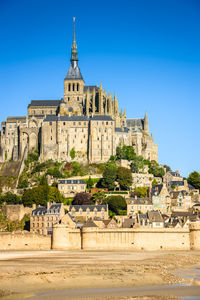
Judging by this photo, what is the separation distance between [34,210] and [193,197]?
29392 mm

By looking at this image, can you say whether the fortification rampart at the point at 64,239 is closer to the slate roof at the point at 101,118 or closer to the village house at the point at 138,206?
the village house at the point at 138,206

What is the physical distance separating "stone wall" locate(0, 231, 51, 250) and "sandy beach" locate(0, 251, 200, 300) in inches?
397

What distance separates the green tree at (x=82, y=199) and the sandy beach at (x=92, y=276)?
29057 mm

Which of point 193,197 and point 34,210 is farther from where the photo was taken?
Result: point 193,197

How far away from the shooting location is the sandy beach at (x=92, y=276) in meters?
31.8

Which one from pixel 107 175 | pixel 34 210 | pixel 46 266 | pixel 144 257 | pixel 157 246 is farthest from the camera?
pixel 107 175

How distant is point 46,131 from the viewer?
321ft

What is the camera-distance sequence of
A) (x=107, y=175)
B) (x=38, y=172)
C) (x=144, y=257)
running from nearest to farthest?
(x=144, y=257)
(x=107, y=175)
(x=38, y=172)

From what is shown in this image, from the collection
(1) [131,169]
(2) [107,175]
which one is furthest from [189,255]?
(1) [131,169]

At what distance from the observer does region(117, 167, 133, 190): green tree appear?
85.0m

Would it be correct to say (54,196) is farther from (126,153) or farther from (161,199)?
(126,153)

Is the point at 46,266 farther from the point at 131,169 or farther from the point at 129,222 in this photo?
the point at 131,169

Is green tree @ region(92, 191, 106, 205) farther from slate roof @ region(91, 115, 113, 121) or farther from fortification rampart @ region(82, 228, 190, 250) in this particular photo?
slate roof @ region(91, 115, 113, 121)

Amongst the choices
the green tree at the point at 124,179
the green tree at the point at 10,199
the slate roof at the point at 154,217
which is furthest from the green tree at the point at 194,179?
the green tree at the point at 10,199
